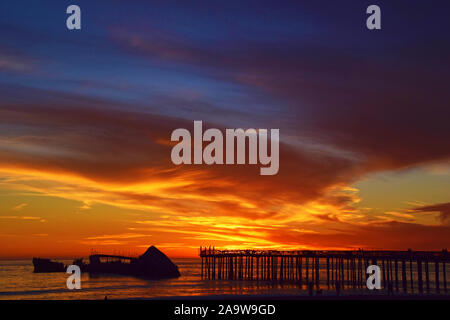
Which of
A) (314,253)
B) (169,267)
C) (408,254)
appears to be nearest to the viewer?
(408,254)

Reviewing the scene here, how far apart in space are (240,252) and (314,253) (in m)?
16.7

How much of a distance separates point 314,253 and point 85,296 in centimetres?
3709
